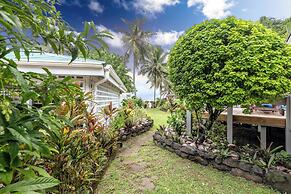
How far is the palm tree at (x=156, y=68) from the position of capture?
35694 millimetres

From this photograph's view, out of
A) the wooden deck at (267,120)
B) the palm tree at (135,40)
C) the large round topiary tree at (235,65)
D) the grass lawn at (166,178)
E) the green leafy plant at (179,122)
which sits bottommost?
the grass lawn at (166,178)

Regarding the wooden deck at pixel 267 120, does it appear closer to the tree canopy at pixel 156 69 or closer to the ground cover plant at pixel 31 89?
the ground cover plant at pixel 31 89

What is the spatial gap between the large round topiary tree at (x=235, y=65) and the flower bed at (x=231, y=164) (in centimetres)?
139

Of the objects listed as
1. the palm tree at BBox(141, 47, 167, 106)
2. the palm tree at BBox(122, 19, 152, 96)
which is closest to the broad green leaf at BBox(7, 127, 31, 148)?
the palm tree at BBox(122, 19, 152, 96)

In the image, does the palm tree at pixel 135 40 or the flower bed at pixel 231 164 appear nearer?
the flower bed at pixel 231 164

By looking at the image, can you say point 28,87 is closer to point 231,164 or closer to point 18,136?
point 18,136

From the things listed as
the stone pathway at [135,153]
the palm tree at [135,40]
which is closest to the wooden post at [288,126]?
the stone pathway at [135,153]

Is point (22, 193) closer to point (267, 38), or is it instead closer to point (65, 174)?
point (65, 174)

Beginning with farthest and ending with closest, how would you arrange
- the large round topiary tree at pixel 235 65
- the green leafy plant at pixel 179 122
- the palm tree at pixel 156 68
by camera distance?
1. the palm tree at pixel 156 68
2. the green leafy plant at pixel 179 122
3. the large round topiary tree at pixel 235 65

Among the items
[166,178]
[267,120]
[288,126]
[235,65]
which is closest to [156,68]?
[267,120]

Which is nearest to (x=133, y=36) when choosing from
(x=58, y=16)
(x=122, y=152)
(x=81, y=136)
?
(x=122, y=152)

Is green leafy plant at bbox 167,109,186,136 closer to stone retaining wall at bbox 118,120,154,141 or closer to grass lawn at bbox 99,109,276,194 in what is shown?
grass lawn at bbox 99,109,276,194

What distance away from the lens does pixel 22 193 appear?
919 millimetres

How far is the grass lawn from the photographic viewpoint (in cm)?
482
